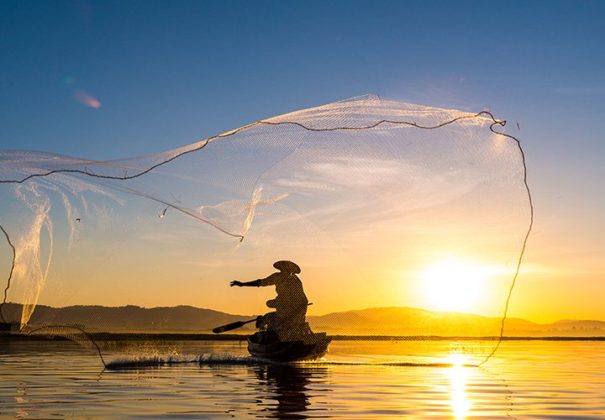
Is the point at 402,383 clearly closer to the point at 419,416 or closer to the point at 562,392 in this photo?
the point at 562,392

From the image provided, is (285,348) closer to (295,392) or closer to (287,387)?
(287,387)

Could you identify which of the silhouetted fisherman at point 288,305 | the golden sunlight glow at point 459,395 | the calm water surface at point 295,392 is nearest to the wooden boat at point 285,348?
the silhouetted fisherman at point 288,305

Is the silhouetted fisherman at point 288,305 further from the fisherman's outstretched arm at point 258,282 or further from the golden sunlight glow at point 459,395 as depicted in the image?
the golden sunlight glow at point 459,395

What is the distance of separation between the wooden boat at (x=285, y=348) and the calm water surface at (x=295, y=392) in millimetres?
3357

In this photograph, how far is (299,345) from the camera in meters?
A: 41.6

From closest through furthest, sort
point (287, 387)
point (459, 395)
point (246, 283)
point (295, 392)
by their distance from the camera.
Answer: point (459, 395)
point (295, 392)
point (287, 387)
point (246, 283)

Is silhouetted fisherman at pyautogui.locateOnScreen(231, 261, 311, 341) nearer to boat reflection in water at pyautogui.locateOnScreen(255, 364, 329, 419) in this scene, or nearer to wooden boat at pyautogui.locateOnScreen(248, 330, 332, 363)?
wooden boat at pyautogui.locateOnScreen(248, 330, 332, 363)

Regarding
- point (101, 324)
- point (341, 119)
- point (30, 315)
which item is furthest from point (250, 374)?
point (341, 119)

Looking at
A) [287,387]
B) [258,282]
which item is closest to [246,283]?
[258,282]

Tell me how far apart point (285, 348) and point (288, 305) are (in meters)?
1.96

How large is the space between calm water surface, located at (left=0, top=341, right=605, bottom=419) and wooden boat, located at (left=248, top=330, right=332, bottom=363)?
3.36m

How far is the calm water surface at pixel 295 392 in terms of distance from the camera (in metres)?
19.6

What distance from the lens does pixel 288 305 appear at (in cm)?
4119

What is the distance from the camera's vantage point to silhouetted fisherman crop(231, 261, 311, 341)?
40719 millimetres
